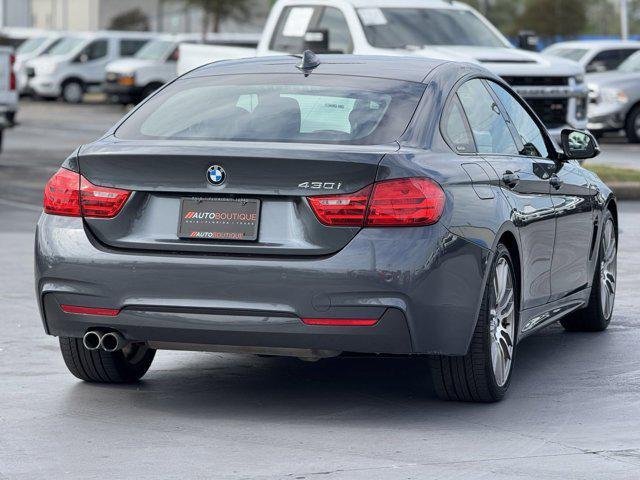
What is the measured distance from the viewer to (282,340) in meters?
6.40

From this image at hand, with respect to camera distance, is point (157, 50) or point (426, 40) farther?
point (157, 50)

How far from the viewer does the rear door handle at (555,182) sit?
7.91m

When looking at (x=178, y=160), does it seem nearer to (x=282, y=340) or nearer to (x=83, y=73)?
(x=282, y=340)

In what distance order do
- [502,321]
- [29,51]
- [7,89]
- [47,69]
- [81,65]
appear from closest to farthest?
[502,321] < [7,89] < [47,69] < [81,65] < [29,51]

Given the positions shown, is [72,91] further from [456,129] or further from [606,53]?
[456,129]

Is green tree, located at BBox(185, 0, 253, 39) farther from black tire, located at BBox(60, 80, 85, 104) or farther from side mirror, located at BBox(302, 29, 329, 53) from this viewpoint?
side mirror, located at BBox(302, 29, 329, 53)

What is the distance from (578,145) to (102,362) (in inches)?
107

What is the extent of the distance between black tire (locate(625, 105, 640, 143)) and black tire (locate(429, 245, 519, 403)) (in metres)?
21.5

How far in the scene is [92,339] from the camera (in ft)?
22.0

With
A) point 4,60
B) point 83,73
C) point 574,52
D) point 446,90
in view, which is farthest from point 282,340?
point 83,73

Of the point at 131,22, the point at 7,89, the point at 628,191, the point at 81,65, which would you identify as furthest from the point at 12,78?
the point at 131,22

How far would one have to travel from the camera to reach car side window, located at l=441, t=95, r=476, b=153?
702 centimetres

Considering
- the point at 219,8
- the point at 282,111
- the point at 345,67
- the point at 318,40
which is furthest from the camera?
the point at 219,8

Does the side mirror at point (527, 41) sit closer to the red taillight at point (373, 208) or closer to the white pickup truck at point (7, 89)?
the white pickup truck at point (7, 89)
